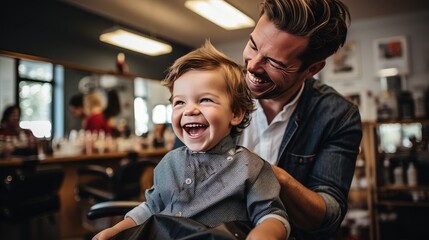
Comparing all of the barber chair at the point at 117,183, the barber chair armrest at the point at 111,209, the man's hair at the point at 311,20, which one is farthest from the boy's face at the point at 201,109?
the barber chair at the point at 117,183

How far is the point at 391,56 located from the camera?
531 cm

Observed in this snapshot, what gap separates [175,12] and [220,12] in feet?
2.98

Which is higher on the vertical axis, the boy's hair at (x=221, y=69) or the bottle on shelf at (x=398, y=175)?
the boy's hair at (x=221, y=69)

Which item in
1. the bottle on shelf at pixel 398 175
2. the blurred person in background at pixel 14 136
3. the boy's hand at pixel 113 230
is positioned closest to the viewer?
the boy's hand at pixel 113 230

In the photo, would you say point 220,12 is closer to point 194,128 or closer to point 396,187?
point 396,187

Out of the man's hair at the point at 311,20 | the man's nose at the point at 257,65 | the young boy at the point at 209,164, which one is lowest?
the young boy at the point at 209,164

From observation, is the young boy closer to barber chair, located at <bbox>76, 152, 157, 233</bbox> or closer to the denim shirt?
the denim shirt

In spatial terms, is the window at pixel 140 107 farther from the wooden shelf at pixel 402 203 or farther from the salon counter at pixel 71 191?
the wooden shelf at pixel 402 203

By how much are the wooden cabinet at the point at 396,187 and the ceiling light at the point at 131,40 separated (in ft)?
9.67

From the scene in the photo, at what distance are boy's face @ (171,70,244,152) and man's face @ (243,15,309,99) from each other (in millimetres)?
209

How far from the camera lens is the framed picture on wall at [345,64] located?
557 centimetres

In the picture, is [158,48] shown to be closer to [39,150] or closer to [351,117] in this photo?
[39,150]

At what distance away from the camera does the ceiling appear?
14.8 ft

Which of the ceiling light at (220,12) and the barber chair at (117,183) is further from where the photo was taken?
the ceiling light at (220,12)
